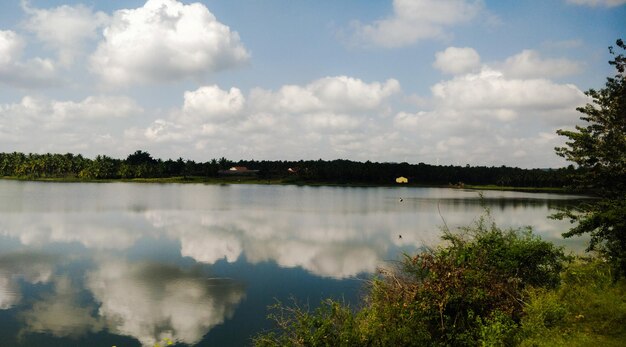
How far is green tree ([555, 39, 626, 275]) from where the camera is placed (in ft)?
64.4

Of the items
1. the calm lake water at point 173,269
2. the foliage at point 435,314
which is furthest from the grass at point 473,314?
the calm lake water at point 173,269

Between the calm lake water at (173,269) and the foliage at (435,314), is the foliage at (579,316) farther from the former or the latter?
the calm lake water at (173,269)

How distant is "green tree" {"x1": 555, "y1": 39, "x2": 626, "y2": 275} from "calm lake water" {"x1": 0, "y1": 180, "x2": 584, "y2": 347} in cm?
1111

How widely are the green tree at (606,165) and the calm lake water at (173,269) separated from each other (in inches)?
438

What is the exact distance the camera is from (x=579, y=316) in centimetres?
1605

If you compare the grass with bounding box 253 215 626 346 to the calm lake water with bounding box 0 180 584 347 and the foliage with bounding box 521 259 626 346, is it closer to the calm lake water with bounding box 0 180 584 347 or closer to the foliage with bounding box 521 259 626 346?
the foliage with bounding box 521 259 626 346

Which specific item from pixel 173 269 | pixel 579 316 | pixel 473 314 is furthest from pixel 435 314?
pixel 173 269

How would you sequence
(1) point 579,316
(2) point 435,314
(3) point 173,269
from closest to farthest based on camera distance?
1. (1) point 579,316
2. (2) point 435,314
3. (3) point 173,269

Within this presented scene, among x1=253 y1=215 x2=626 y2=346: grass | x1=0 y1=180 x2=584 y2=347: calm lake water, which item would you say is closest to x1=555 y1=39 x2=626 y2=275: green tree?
x1=253 y1=215 x2=626 y2=346: grass

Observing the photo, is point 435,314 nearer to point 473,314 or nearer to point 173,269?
point 473,314

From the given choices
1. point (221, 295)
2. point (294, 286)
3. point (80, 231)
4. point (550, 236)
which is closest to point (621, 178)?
point (294, 286)

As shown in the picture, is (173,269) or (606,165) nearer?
(606,165)

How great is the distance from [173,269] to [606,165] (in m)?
29.4

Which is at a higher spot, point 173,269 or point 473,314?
point 473,314
